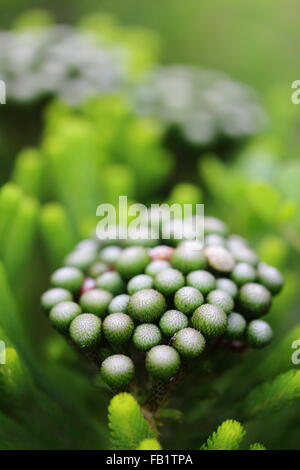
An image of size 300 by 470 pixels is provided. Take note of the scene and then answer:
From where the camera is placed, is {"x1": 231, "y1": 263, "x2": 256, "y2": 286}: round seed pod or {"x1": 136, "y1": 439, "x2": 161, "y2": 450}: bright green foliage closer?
{"x1": 136, "y1": 439, "x2": 161, "y2": 450}: bright green foliage

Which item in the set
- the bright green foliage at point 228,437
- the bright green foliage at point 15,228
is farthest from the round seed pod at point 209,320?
the bright green foliage at point 15,228

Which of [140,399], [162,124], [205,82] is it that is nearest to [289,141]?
[205,82]

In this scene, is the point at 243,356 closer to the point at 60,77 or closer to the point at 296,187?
the point at 296,187

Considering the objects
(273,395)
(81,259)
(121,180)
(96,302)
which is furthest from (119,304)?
Answer: (121,180)

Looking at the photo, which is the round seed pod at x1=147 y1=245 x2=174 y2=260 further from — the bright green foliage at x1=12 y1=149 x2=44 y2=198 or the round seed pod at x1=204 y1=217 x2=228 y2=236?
the bright green foliage at x1=12 y1=149 x2=44 y2=198

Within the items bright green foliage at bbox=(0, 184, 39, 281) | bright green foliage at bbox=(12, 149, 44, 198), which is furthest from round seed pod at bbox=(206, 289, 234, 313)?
bright green foliage at bbox=(12, 149, 44, 198)

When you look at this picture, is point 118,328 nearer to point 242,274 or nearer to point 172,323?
point 172,323
